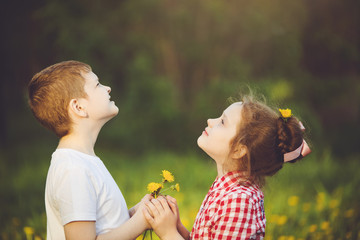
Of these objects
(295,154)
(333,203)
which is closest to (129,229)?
(295,154)

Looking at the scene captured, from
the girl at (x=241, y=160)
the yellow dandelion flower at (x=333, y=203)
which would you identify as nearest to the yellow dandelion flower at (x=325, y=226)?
the yellow dandelion flower at (x=333, y=203)

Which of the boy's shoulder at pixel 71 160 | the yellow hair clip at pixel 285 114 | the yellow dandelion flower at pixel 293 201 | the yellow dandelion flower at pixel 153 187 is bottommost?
the yellow dandelion flower at pixel 293 201

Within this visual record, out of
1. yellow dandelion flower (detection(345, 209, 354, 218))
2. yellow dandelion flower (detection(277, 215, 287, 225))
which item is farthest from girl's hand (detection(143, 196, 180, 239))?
yellow dandelion flower (detection(345, 209, 354, 218))

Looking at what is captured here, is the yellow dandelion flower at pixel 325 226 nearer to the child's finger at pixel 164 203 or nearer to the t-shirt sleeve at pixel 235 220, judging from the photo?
the t-shirt sleeve at pixel 235 220

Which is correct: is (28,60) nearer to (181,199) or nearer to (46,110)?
(181,199)

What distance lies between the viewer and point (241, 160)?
1945mm

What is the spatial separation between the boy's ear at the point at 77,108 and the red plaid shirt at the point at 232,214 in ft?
2.45

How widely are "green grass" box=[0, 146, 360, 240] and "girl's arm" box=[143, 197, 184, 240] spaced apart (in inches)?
40.7

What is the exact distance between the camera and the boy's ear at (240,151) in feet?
6.25

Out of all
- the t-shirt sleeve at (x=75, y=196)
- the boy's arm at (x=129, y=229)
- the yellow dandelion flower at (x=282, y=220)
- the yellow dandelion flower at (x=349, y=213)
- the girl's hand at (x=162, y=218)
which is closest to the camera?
the t-shirt sleeve at (x=75, y=196)

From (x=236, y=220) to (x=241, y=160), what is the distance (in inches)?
13.3

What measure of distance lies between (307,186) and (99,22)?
3.59 metres

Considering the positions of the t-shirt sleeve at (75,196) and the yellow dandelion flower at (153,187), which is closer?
the t-shirt sleeve at (75,196)

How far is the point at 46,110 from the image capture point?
70.4 inches
